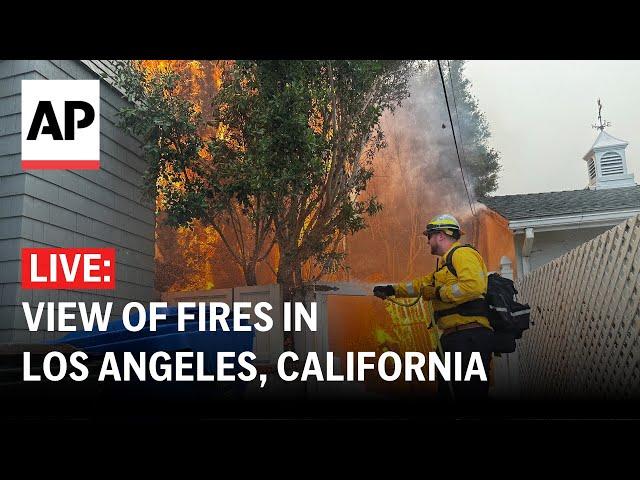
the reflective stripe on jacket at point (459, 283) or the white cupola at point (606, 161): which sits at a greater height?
the white cupola at point (606, 161)

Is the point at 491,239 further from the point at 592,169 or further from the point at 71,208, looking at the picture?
the point at 71,208

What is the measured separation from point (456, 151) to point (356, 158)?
624mm

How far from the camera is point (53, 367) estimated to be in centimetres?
381

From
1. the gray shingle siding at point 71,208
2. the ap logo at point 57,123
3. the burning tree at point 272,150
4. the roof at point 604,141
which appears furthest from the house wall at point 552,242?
the ap logo at point 57,123

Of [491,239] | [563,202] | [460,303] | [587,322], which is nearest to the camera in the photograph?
[587,322]

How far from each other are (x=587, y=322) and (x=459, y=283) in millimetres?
720

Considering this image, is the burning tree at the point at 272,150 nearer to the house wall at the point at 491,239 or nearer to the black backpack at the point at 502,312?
the house wall at the point at 491,239

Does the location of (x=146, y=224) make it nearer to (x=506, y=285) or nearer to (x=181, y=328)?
(x=181, y=328)

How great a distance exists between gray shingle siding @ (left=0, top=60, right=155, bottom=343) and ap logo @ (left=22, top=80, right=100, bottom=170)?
0.14 ft

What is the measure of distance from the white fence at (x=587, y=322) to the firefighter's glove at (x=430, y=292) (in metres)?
0.52

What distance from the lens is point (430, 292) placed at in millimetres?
3982

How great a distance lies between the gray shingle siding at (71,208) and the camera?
395 cm

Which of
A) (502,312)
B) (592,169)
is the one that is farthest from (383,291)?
(592,169)
